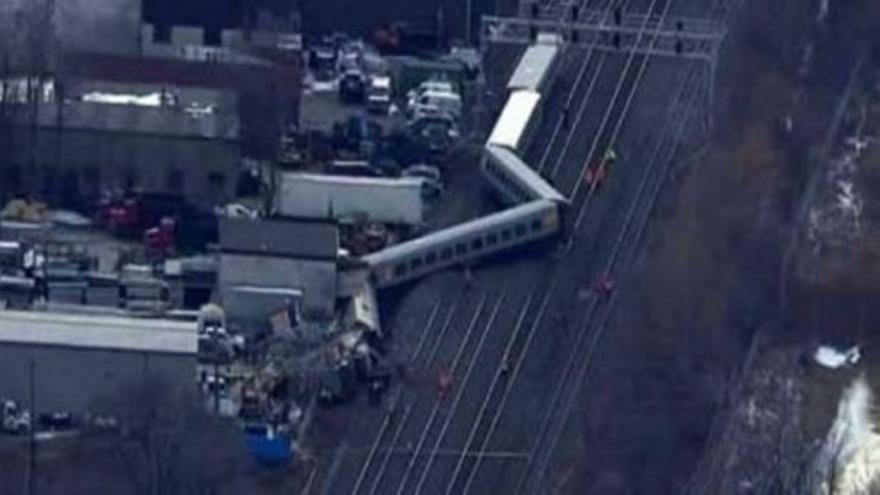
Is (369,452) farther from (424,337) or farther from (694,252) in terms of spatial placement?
(694,252)

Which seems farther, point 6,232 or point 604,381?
point 6,232

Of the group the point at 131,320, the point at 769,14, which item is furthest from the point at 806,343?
the point at 769,14

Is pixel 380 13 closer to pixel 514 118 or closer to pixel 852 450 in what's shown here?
pixel 514 118

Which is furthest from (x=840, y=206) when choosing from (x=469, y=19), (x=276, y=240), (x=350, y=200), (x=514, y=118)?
(x=276, y=240)

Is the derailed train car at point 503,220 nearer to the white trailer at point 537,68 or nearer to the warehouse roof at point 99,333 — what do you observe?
the white trailer at point 537,68

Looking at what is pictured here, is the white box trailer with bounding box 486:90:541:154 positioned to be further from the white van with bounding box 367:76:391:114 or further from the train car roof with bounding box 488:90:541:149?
the white van with bounding box 367:76:391:114

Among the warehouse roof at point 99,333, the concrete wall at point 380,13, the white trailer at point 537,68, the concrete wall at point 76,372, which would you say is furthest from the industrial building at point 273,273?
the concrete wall at point 380,13
